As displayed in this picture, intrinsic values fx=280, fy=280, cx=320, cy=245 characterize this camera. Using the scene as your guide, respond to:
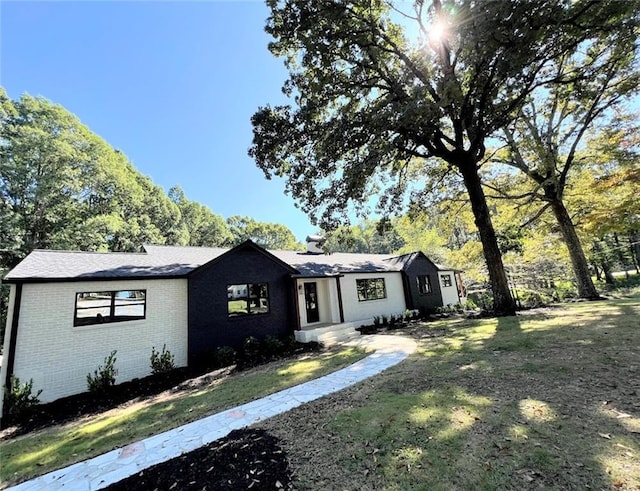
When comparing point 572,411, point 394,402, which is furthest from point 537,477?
point 394,402

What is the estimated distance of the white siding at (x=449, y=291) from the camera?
20.1 m

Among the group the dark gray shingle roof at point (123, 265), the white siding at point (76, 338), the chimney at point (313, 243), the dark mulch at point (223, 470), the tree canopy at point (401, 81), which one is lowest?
the dark mulch at point (223, 470)

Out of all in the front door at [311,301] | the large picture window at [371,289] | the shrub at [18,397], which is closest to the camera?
the shrub at [18,397]

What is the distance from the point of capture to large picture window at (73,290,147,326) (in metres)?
8.42

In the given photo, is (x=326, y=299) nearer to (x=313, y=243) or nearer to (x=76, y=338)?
(x=313, y=243)

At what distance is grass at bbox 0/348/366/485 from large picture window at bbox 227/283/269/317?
10.0 feet

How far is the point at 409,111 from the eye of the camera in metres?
8.99

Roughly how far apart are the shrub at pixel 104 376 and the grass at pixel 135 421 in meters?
1.59

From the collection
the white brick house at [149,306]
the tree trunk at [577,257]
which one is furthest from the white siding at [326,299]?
the tree trunk at [577,257]

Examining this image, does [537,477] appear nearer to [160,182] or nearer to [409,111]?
[409,111]

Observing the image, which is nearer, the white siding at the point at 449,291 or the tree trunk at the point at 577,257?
the tree trunk at the point at 577,257

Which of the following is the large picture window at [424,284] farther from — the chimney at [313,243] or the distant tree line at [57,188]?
the distant tree line at [57,188]

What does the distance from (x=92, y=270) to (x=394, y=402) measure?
9.55 m

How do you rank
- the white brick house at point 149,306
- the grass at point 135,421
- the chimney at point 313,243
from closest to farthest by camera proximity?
the grass at point 135,421
the white brick house at point 149,306
the chimney at point 313,243
